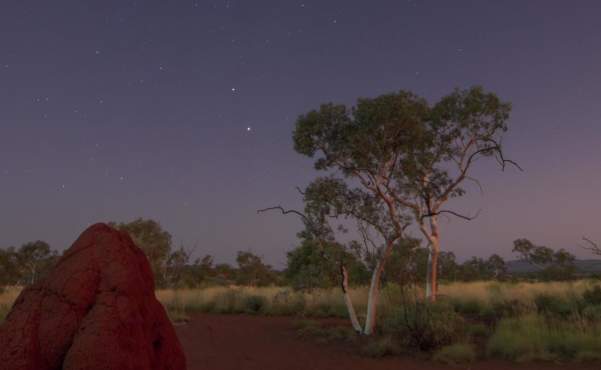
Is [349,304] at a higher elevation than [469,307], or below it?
higher

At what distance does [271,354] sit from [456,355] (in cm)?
426

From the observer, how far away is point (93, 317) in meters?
4.95

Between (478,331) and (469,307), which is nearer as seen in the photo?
(478,331)

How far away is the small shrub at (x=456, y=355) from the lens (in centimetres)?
1117

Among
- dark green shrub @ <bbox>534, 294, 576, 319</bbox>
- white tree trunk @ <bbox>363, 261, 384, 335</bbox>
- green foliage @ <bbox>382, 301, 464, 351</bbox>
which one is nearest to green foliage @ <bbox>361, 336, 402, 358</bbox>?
green foliage @ <bbox>382, 301, 464, 351</bbox>

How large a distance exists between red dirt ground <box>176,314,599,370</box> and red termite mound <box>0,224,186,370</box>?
5485mm

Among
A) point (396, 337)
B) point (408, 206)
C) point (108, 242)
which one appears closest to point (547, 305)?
point (408, 206)

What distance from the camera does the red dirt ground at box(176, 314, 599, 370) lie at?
423 inches

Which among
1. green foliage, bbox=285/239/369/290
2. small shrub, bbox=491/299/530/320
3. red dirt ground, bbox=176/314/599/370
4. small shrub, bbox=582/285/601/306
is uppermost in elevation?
green foliage, bbox=285/239/369/290

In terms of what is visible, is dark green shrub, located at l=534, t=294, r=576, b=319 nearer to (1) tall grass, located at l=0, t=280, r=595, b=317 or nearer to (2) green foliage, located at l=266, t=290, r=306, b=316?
(1) tall grass, located at l=0, t=280, r=595, b=317

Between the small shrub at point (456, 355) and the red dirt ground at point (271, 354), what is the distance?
27 centimetres

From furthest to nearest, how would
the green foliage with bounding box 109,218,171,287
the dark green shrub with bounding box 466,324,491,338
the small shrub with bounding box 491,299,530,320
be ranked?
1. the green foliage with bounding box 109,218,171,287
2. the small shrub with bounding box 491,299,530,320
3. the dark green shrub with bounding box 466,324,491,338

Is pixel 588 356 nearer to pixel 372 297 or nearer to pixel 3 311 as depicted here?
pixel 372 297

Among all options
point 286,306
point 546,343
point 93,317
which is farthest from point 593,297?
point 93,317
